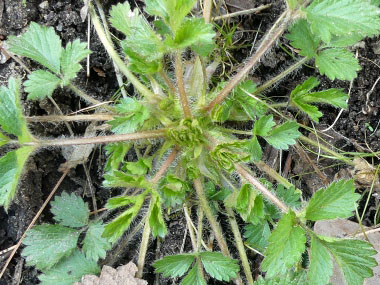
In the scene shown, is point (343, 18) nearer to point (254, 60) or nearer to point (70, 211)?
point (254, 60)

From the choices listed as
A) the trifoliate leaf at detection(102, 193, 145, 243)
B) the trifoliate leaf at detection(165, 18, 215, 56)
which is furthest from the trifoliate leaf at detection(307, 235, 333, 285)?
→ the trifoliate leaf at detection(165, 18, 215, 56)

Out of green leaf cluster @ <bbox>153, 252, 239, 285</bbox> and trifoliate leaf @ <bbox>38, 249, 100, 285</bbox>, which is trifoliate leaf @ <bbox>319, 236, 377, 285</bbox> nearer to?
green leaf cluster @ <bbox>153, 252, 239, 285</bbox>

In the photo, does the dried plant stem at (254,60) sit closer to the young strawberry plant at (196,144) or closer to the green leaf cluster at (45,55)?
the young strawberry plant at (196,144)

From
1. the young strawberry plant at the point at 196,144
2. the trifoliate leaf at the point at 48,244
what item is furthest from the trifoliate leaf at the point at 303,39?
the trifoliate leaf at the point at 48,244

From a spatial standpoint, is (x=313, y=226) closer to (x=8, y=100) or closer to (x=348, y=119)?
(x=348, y=119)

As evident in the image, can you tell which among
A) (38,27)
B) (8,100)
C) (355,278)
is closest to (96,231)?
(8,100)

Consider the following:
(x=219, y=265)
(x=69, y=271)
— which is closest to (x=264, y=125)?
(x=219, y=265)
